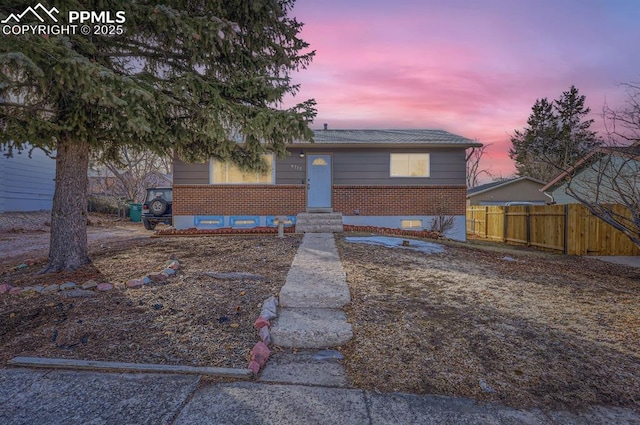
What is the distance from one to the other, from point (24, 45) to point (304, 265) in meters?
4.16

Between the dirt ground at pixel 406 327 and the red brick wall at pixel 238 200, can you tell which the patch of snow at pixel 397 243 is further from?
the red brick wall at pixel 238 200

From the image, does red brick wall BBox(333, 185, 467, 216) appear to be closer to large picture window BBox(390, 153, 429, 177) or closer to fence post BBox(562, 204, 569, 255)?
large picture window BBox(390, 153, 429, 177)

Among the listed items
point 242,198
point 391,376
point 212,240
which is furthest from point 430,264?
point 242,198

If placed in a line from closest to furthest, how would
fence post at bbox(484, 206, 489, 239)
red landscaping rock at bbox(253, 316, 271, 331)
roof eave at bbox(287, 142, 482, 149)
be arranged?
red landscaping rock at bbox(253, 316, 271, 331) → roof eave at bbox(287, 142, 482, 149) → fence post at bbox(484, 206, 489, 239)

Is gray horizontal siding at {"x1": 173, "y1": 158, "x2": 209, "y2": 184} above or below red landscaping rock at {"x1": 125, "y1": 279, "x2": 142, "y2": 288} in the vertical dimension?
above

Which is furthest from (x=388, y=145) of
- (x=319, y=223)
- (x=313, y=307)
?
(x=313, y=307)

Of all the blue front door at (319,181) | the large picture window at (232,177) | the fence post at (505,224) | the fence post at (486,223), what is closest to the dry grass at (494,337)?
the blue front door at (319,181)

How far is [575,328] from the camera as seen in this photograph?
3381 millimetres

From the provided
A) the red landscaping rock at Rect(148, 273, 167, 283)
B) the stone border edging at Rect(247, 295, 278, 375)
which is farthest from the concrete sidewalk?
the red landscaping rock at Rect(148, 273, 167, 283)

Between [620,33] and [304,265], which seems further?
[620,33]

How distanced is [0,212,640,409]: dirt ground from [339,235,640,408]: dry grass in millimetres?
12

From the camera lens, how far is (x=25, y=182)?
18.3 metres

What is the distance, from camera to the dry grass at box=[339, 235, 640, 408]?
2.41 m

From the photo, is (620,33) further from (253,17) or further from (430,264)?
(253,17)
